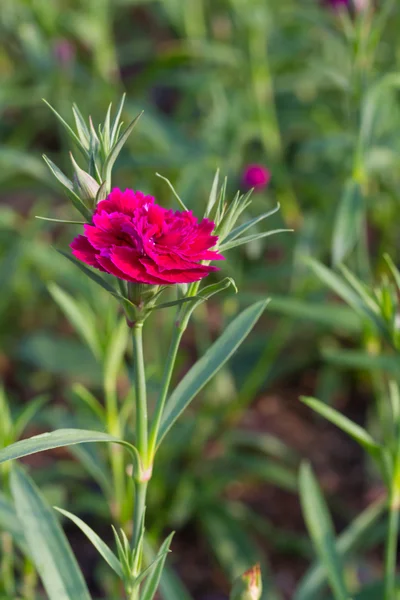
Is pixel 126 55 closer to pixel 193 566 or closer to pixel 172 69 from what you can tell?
pixel 172 69

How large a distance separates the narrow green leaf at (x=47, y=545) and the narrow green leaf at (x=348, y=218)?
75 cm

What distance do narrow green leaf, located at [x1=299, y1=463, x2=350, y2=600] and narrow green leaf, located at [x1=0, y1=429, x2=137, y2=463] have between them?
1.67 ft

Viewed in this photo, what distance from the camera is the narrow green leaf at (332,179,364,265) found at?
5.08 feet

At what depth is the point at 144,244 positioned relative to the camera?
2.45ft

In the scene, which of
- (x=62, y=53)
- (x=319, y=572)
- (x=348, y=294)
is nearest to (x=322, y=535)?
(x=319, y=572)

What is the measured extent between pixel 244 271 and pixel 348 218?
2.00 feet

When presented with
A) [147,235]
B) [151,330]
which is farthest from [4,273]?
[147,235]

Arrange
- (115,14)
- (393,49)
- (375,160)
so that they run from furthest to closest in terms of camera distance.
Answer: (115,14), (393,49), (375,160)

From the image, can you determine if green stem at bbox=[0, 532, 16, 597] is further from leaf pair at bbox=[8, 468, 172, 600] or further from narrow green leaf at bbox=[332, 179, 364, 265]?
narrow green leaf at bbox=[332, 179, 364, 265]

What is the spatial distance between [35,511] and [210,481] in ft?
2.65

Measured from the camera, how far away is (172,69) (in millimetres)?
2631

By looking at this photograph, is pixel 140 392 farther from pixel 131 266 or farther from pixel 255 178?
pixel 255 178

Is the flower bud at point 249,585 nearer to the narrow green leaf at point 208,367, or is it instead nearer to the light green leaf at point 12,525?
the narrow green leaf at point 208,367

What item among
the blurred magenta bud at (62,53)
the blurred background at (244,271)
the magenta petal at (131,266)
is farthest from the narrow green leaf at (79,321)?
the blurred magenta bud at (62,53)
